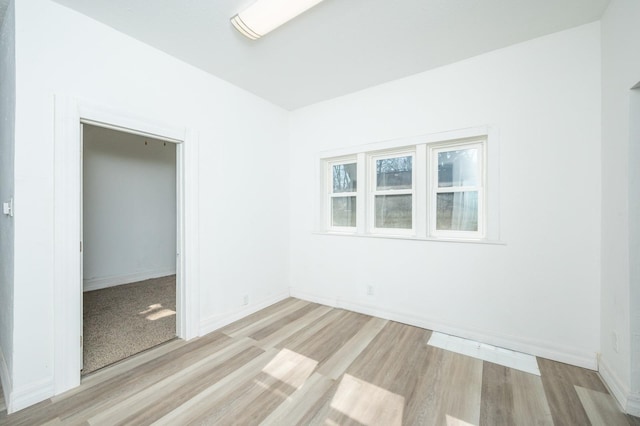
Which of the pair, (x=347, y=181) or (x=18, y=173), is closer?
(x=18, y=173)

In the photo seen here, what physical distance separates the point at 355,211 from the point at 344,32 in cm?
209

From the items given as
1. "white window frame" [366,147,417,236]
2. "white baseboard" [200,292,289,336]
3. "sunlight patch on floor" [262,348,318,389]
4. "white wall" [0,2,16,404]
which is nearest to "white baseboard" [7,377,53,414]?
"white wall" [0,2,16,404]

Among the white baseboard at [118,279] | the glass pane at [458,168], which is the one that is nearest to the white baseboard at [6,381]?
the white baseboard at [118,279]

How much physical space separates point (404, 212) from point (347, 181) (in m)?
0.94

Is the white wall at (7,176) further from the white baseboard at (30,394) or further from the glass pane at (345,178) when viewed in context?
the glass pane at (345,178)

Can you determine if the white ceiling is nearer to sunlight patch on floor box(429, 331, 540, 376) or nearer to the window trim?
the window trim

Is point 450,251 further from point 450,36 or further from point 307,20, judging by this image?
point 307,20

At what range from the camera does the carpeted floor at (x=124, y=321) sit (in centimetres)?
242

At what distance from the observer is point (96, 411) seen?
68.0 inches

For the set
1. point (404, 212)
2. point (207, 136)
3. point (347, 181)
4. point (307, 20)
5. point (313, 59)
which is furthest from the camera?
point (347, 181)

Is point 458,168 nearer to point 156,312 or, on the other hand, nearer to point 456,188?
point 456,188

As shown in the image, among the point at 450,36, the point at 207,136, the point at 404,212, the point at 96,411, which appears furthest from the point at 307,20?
the point at 96,411

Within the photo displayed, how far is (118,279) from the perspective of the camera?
4574 mm

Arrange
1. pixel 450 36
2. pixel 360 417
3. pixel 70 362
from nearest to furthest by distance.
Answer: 1. pixel 360 417
2. pixel 70 362
3. pixel 450 36
